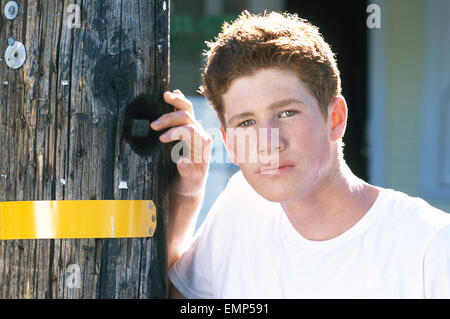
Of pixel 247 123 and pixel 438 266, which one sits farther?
pixel 247 123

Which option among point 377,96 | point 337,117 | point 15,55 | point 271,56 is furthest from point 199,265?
point 377,96

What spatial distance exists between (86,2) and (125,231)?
79 cm

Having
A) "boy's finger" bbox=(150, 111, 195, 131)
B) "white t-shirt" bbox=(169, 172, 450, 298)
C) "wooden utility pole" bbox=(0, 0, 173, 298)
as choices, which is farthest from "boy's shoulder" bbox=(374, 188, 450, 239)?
"wooden utility pole" bbox=(0, 0, 173, 298)

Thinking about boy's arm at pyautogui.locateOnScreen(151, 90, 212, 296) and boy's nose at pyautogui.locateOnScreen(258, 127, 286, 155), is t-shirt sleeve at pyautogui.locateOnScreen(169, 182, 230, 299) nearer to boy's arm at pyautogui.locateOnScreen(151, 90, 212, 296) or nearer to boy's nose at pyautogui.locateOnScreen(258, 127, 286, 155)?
boy's arm at pyautogui.locateOnScreen(151, 90, 212, 296)

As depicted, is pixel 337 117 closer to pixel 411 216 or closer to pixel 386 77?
pixel 411 216

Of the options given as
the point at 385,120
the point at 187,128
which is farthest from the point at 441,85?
the point at 187,128

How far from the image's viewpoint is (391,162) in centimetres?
723

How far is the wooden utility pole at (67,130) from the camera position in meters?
2.00

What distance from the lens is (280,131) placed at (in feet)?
7.23

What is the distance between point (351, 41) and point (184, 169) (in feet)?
17.5

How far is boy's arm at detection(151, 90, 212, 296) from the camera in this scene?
7.23 feet

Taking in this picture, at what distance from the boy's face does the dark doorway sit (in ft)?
16.7

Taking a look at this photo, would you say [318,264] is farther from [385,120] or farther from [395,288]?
[385,120]

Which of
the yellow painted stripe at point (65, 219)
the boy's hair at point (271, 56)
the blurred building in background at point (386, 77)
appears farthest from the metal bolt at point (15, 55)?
the blurred building in background at point (386, 77)
